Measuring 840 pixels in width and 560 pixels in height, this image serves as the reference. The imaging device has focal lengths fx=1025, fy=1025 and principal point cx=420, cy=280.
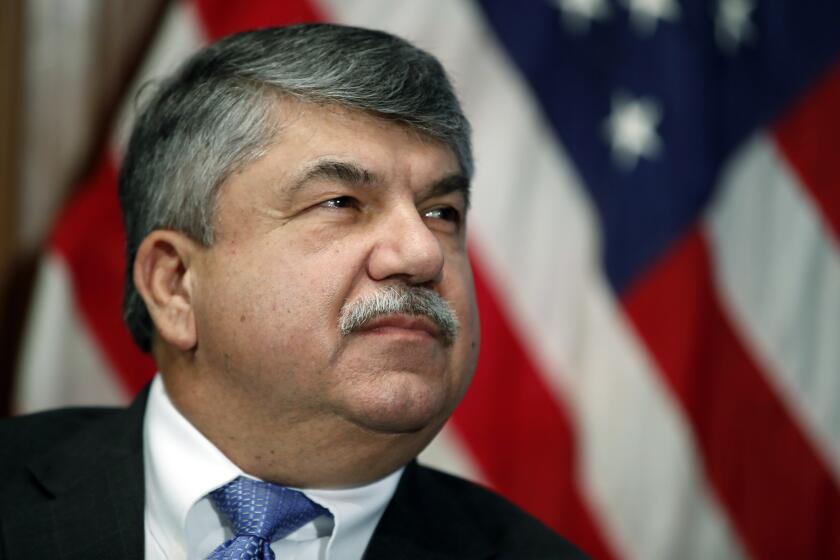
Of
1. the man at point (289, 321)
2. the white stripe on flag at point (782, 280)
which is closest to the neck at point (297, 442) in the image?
the man at point (289, 321)

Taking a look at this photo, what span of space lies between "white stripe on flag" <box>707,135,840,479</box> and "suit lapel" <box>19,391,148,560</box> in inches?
68.4

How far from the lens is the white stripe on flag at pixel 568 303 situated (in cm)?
270

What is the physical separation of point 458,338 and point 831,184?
5.65ft

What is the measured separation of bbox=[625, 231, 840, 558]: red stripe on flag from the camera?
8.98ft

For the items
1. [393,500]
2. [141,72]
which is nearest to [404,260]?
[393,500]

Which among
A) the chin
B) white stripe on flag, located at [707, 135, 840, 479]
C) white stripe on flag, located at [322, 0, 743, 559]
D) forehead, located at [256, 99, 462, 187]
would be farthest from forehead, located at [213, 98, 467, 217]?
white stripe on flag, located at [707, 135, 840, 479]

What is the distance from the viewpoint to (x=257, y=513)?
153 cm

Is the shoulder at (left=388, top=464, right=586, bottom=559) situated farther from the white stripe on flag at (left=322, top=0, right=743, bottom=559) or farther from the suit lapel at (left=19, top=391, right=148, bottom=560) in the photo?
the white stripe on flag at (left=322, top=0, right=743, bottom=559)

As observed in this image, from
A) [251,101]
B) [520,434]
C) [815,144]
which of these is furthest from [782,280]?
→ [251,101]

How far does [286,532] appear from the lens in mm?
1566

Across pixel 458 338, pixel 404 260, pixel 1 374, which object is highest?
pixel 404 260

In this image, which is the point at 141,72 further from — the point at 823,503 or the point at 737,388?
the point at 823,503

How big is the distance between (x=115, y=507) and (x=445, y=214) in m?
0.70

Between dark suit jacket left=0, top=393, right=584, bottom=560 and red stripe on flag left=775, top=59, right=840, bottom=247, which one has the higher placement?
red stripe on flag left=775, top=59, right=840, bottom=247
